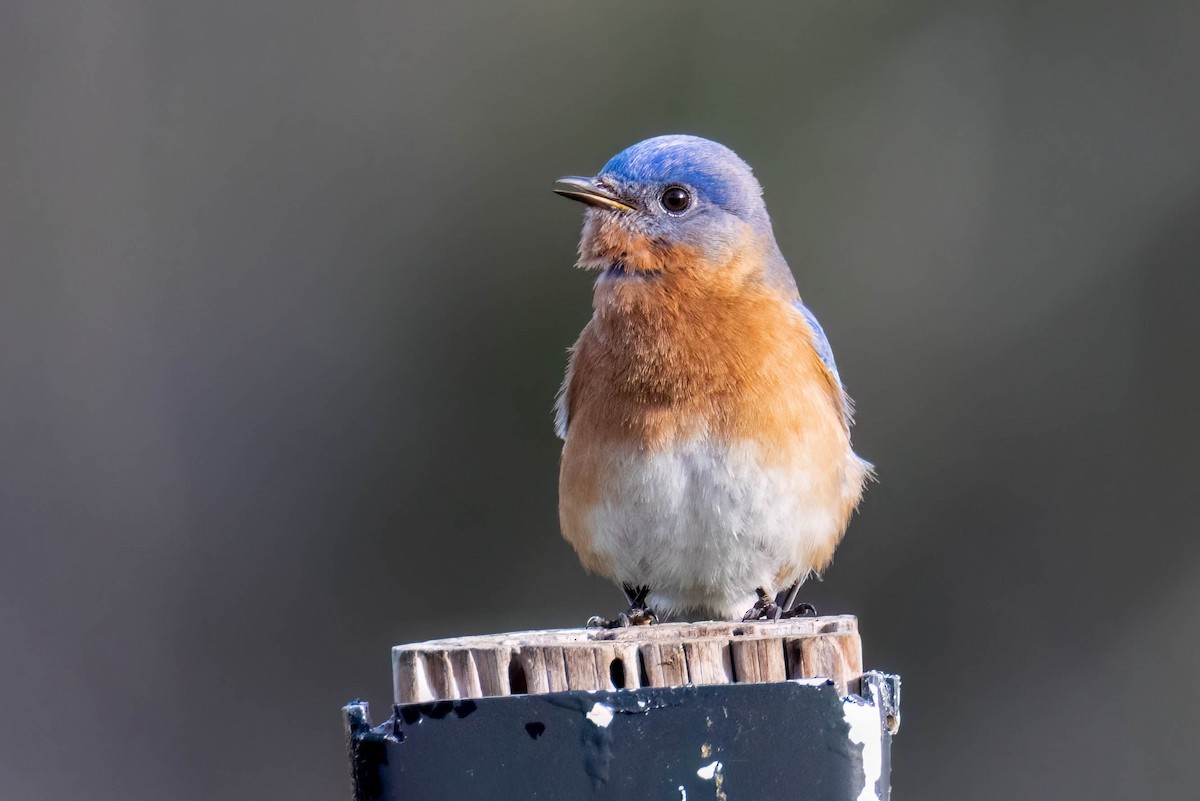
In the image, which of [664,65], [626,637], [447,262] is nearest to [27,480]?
[447,262]

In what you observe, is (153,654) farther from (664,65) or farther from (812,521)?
(812,521)

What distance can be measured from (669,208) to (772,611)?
4.85ft

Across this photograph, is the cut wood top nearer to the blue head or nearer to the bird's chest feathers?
the bird's chest feathers

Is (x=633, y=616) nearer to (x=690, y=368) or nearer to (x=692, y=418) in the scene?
(x=692, y=418)

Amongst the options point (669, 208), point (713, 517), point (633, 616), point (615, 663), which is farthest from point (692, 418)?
point (615, 663)

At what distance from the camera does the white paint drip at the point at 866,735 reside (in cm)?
322

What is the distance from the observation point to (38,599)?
1091 centimetres

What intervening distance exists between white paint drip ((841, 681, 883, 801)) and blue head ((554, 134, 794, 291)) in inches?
99.8

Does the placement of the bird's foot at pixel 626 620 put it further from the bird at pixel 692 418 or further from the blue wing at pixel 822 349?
the blue wing at pixel 822 349

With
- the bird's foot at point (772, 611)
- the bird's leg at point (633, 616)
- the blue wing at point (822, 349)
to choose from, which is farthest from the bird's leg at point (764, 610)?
the blue wing at point (822, 349)

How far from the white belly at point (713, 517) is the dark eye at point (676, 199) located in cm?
101

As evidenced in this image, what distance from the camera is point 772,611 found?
208 inches

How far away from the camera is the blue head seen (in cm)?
562

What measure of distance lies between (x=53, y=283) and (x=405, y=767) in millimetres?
9693
